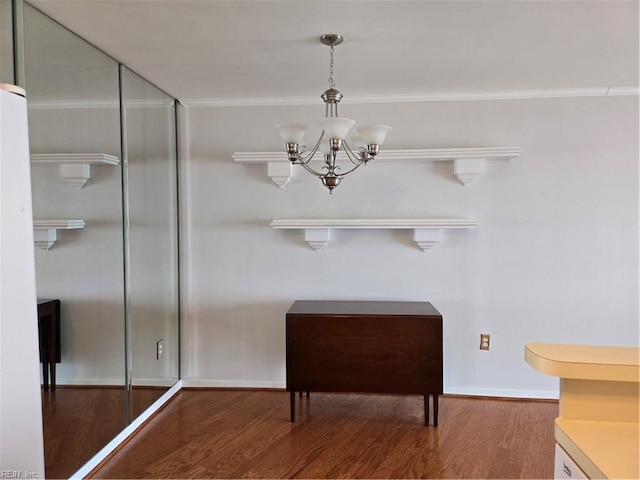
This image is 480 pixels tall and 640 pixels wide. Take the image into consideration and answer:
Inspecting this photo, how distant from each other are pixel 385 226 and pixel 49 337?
196 cm

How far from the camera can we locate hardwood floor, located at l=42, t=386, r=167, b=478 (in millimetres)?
1792

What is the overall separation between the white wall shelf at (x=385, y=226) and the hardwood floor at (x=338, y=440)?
1117mm

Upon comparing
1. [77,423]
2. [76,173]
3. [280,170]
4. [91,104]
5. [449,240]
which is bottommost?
[77,423]

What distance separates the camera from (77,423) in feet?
6.47

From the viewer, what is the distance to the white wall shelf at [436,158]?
2701 mm

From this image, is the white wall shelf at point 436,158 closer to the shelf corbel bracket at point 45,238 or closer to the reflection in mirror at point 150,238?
the reflection in mirror at point 150,238

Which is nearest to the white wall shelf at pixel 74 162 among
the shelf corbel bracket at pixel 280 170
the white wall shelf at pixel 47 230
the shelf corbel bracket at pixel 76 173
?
the shelf corbel bracket at pixel 76 173

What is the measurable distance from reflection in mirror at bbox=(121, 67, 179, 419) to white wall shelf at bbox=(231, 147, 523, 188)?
53 cm

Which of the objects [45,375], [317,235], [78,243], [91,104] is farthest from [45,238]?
[317,235]

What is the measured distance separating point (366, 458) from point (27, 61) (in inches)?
94.3

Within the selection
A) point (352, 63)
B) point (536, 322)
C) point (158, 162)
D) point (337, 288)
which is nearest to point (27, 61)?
point (158, 162)

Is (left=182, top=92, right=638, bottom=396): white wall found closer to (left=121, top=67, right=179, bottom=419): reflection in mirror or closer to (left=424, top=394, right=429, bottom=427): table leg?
(left=121, top=67, right=179, bottom=419): reflection in mirror

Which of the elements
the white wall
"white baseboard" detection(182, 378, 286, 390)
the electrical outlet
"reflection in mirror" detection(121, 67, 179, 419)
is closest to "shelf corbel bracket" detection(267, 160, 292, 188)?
the white wall

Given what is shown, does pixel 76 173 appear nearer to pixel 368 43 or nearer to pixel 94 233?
pixel 94 233
